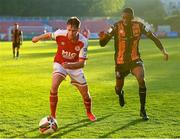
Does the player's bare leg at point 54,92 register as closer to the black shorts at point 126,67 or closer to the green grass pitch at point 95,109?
the green grass pitch at point 95,109

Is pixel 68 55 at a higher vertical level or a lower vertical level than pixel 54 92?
higher

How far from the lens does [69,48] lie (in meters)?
9.58

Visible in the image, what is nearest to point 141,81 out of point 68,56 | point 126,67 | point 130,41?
point 126,67

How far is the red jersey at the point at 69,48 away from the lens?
9.57 meters

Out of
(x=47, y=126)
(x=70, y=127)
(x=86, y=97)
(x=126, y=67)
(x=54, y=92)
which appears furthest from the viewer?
(x=126, y=67)

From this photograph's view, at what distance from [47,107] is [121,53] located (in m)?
2.41

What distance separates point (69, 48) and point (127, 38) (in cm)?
162

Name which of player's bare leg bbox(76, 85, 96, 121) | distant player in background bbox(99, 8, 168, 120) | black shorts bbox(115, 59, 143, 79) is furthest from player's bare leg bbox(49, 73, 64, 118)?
black shorts bbox(115, 59, 143, 79)

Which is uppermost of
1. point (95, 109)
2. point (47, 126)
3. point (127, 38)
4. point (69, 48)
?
point (127, 38)

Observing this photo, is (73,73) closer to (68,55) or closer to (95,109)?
(68,55)

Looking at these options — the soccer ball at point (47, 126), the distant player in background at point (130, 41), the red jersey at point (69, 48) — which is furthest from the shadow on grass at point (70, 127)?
the red jersey at point (69, 48)

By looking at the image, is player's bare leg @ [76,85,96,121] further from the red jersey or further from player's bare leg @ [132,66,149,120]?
player's bare leg @ [132,66,149,120]

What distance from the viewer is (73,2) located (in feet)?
321

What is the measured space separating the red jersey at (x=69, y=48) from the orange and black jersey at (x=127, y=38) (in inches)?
47.1
